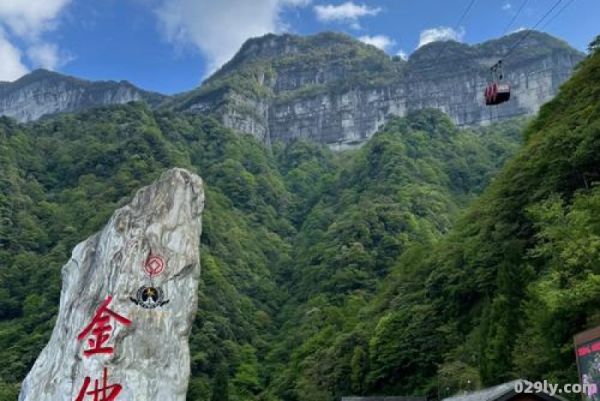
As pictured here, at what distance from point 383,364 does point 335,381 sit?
4.12 m

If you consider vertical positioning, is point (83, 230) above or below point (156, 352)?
above

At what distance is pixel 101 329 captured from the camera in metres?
Result: 17.8

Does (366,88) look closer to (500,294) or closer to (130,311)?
(500,294)

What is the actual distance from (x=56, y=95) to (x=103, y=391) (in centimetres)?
14750

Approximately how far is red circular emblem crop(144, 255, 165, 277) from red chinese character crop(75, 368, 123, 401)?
3.13 metres

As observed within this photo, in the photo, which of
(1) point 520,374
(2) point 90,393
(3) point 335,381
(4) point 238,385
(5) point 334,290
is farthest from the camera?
(5) point 334,290

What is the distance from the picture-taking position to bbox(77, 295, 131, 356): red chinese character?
17.5 metres

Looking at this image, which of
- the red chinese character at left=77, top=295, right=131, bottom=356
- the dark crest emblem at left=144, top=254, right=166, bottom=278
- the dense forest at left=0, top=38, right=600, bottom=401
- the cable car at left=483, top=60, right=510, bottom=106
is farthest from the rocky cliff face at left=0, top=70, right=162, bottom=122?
the red chinese character at left=77, top=295, right=131, bottom=356

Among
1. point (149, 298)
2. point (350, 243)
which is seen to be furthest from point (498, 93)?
point (350, 243)

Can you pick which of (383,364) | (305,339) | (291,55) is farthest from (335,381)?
(291,55)

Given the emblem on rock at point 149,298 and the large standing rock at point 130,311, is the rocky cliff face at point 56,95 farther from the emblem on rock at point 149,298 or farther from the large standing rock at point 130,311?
the emblem on rock at point 149,298

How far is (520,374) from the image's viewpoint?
18.7m

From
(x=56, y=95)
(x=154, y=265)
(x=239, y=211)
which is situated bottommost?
(x=154, y=265)

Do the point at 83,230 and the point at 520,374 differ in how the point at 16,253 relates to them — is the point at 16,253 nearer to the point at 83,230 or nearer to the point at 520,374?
the point at 83,230
